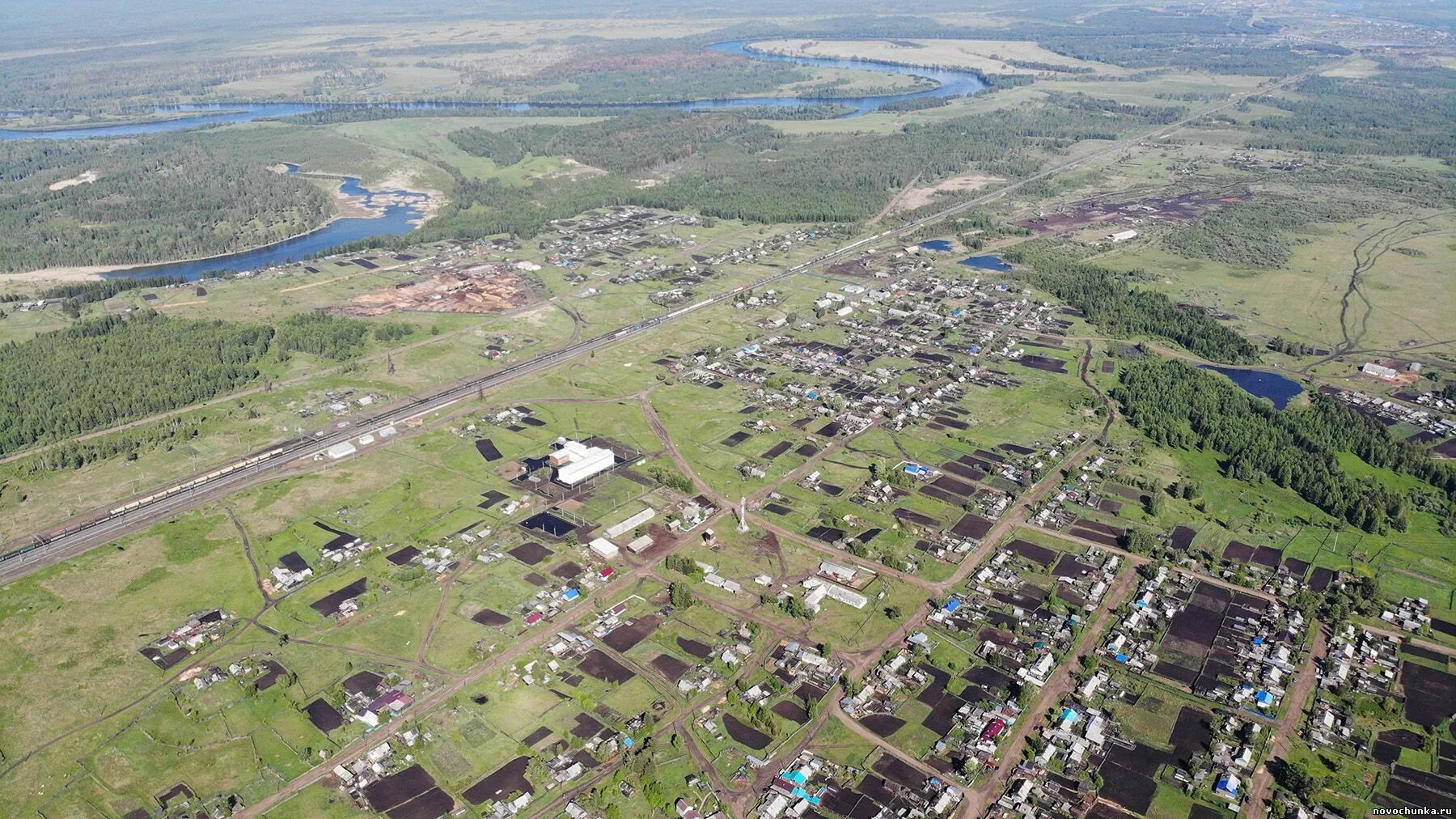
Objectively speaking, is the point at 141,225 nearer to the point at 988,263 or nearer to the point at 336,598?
the point at 336,598

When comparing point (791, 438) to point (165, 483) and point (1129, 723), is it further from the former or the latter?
point (165, 483)

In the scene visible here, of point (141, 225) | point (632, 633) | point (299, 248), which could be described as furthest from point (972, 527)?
point (141, 225)

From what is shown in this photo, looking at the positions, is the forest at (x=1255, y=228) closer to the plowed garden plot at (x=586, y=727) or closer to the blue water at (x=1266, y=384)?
the blue water at (x=1266, y=384)

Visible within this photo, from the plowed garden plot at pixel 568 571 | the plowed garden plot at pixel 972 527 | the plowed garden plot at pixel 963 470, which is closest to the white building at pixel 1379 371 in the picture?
the plowed garden plot at pixel 963 470

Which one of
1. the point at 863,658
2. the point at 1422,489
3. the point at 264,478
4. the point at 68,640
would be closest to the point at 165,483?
the point at 264,478

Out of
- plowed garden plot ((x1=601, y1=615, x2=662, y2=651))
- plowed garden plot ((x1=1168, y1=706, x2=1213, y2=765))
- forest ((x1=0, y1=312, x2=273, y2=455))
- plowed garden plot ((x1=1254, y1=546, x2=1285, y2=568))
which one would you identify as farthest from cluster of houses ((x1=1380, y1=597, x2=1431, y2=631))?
forest ((x1=0, y1=312, x2=273, y2=455))

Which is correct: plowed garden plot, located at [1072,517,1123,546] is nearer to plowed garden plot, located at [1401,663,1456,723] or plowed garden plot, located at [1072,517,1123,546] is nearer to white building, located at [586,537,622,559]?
plowed garden plot, located at [1401,663,1456,723]
